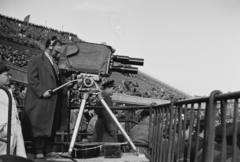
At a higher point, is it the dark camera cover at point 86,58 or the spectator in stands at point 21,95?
the dark camera cover at point 86,58

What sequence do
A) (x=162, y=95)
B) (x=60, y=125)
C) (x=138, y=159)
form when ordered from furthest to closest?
(x=162, y=95) < (x=60, y=125) < (x=138, y=159)

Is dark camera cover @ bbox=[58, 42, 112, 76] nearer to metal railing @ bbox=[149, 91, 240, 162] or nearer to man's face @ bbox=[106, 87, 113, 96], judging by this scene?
metal railing @ bbox=[149, 91, 240, 162]

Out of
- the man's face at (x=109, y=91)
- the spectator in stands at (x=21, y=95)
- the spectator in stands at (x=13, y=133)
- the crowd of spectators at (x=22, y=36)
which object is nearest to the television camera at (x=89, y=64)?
the spectator in stands at (x=13, y=133)

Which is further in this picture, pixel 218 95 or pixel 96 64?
pixel 96 64

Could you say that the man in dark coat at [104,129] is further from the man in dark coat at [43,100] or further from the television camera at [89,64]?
the television camera at [89,64]

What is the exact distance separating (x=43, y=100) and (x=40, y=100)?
0.10ft

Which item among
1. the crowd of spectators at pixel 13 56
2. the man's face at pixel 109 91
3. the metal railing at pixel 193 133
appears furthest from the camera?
the crowd of spectators at pixel 13 56

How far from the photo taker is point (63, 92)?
4.15m

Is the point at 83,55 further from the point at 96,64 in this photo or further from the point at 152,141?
the point at 152,141

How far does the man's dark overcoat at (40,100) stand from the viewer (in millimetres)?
3734

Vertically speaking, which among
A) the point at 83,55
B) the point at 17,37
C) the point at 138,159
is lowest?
the point at 138,159

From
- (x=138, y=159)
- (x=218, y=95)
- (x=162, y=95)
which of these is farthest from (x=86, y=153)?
(x=162, y=95)

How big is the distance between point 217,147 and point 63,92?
2.05 metres

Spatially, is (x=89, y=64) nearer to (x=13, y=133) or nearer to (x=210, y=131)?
(x=13, y=133)
